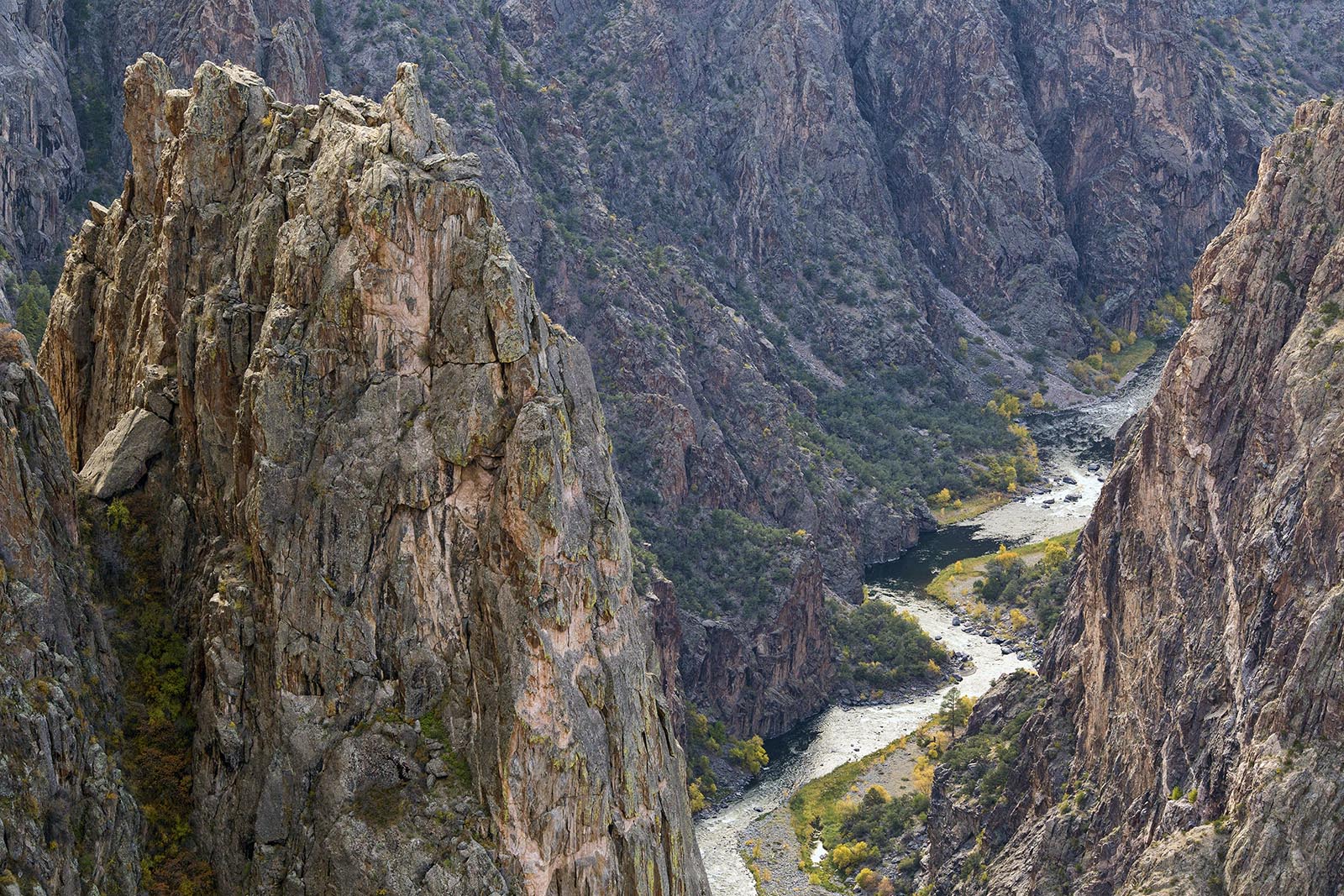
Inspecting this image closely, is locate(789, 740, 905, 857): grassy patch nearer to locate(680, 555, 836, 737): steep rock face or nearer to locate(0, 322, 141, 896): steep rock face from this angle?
locate(680, 555, 836, 737): steep rock face

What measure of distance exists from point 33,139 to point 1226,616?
113m

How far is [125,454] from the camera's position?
71.9m

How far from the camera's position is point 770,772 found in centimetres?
18412

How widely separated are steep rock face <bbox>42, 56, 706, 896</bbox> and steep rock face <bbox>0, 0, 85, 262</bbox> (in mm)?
96841

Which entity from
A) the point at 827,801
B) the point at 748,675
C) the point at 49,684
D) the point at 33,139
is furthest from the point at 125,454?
the point at 748,675

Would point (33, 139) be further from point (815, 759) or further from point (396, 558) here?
point (396, 558)

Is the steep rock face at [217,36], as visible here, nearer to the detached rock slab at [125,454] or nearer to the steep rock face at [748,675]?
the steep rock face at [748,675]

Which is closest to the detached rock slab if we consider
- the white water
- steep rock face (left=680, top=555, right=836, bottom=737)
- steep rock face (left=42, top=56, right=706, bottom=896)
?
steep rock face (left=42, top=56, right=706, bottom=896)

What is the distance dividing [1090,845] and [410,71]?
7877 cm

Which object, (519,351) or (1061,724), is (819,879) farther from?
(519,351)

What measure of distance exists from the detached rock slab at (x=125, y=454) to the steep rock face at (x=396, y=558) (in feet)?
0.41

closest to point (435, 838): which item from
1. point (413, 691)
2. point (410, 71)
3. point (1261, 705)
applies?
point (413, 691)

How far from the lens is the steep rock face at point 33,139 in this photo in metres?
163

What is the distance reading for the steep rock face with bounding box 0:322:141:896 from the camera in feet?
198
